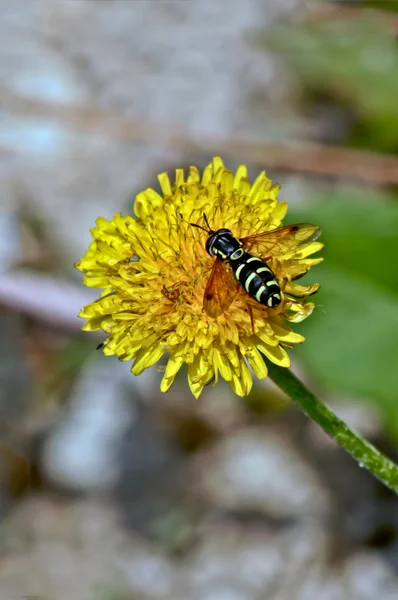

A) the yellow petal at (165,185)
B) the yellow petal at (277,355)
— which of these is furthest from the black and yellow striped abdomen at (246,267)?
the yellow petal at (165,185)

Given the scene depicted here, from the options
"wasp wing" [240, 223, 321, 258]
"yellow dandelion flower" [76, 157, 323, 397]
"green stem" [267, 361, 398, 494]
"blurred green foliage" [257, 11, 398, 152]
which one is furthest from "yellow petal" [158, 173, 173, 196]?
"blurred green foliage" [257, 11, 398, 152]

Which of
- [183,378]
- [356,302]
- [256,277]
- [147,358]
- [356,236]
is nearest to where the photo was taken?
[256,277]

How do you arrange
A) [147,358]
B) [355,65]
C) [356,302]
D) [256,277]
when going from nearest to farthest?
[256,277] < [147,358] < [356,302] < [355,65]

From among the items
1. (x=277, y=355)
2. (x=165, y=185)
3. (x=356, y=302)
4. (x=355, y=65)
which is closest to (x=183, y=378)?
(x=356, y=302)

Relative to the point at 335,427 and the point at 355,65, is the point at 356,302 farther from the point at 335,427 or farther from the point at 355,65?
the point at 355,65

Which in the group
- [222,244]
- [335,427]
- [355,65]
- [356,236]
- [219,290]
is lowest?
[335,427]

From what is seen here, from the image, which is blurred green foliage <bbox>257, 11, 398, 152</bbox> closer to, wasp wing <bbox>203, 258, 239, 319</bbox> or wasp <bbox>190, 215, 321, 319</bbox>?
wasp <bbox>190, 215, 321, 319</bbox>

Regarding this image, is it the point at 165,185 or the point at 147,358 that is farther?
the point at 165,185
